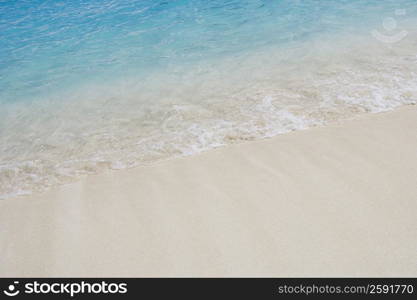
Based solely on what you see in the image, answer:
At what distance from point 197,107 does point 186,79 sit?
1.25m

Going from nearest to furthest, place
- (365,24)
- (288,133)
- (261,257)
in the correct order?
1. (261,257)
2. (288,133)
3. (365,24)

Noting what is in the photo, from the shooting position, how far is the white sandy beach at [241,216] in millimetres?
2297

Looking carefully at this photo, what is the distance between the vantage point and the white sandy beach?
230 centimetres

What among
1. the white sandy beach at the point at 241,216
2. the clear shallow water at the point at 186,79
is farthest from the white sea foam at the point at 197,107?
the white sandy beach at the point at 241,216

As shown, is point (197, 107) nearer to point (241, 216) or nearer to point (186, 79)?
point (186, 79)

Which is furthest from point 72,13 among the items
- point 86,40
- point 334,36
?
point 334,36

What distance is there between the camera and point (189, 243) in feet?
8.15

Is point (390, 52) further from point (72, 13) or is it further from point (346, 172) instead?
point (72, 13)

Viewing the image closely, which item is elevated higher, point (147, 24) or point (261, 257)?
point (147, 24)

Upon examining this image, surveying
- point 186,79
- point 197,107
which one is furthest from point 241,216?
point 186,79

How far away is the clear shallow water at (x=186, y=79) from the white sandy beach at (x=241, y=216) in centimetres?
53

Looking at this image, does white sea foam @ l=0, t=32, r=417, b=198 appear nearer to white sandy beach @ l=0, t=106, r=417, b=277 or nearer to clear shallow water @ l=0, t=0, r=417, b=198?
clear shallow water @ l=0, t=0, r=417, b=198

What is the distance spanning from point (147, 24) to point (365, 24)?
18.4 ft

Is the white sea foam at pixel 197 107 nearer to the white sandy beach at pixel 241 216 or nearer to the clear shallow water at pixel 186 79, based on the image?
the clear shallow water at pixel 186 79
